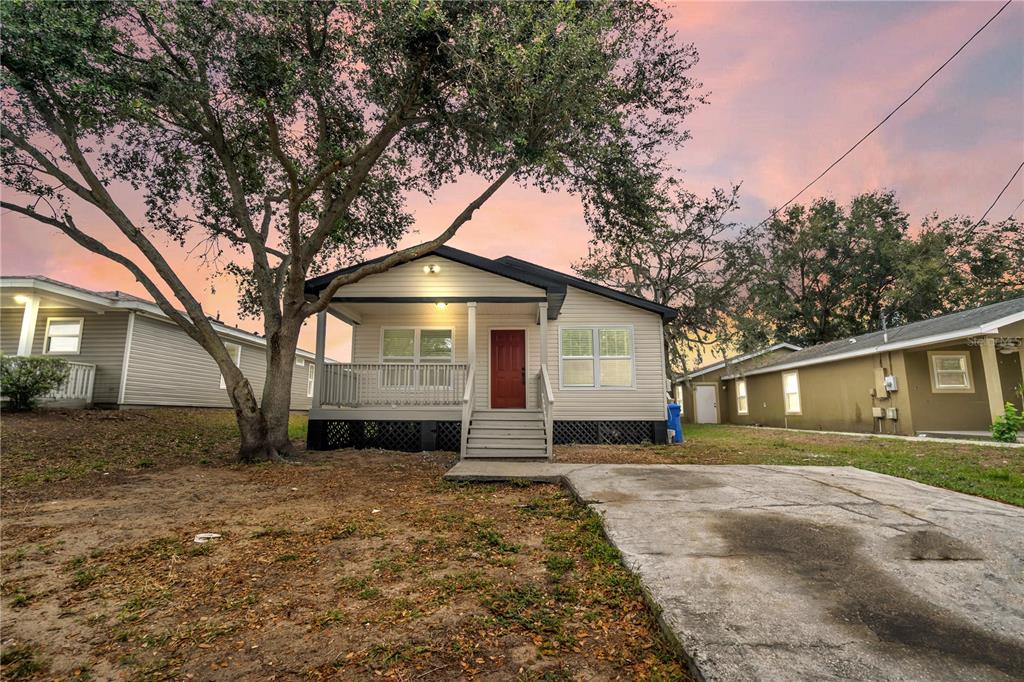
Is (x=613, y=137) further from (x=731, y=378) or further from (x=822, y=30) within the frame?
(x=731, y=378)

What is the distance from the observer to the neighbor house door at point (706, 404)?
2698 cm

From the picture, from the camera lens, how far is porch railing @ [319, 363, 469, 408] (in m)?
10.6

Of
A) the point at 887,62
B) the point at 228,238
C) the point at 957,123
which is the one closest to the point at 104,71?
the point at 228,238

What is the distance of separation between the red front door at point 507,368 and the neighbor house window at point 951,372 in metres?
11.9

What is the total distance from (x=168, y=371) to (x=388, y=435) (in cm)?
998

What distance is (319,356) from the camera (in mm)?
10578

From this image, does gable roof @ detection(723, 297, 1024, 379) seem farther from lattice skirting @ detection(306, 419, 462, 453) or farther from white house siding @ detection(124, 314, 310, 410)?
white house siding @ detection(124, 314, 310, 410)

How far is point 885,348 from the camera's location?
1375 centimetres

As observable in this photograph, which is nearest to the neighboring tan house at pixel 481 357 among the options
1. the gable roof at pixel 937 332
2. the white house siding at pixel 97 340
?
the gable roof at pixel 937 332

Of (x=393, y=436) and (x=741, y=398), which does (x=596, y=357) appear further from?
(x=741, y=398)

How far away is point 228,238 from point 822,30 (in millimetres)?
13908

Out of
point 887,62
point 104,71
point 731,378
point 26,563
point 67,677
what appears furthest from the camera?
point 731,378

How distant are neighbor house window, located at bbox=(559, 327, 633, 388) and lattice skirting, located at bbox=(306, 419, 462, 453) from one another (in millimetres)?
3441

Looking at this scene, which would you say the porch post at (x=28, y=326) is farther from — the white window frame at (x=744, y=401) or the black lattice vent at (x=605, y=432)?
the white window frame at (x=744, y=401)
